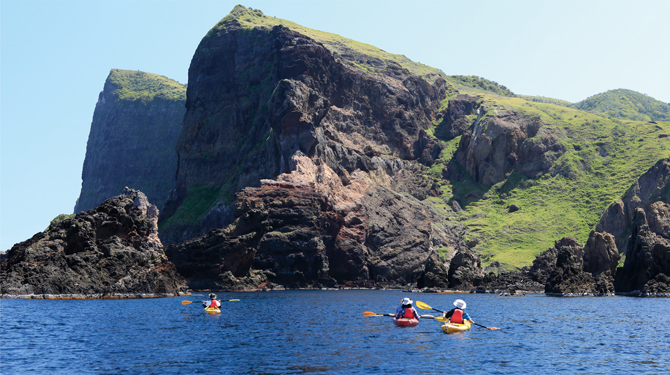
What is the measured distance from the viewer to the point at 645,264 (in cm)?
11925

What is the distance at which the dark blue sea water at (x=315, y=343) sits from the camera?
123ft

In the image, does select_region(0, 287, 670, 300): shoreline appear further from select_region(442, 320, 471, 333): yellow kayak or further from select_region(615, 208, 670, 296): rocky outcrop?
select_region(442, 320, 471, 333): yellow kayak

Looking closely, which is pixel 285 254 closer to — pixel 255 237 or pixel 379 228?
pixel 255 237

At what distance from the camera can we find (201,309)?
83438 millimetres

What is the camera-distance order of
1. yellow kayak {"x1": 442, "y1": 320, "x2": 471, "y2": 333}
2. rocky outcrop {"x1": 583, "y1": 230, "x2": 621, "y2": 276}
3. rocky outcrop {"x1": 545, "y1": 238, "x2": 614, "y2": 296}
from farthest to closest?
rocky outcrop {"x1": 583, "y1": 230, "x2": 621, "y2": 276}
rocky outcrop {"x1": 545, "y1": 238, "x2": 614, "y2": 296}
yellow kayak {"x1": 442, "y1": 320, "x2": 471, "y2": 333}

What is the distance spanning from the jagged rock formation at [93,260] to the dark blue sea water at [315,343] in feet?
58.0

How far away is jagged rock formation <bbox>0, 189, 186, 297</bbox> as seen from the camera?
9269 cm

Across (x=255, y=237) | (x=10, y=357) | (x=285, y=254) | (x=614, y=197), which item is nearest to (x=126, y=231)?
(x=255, y=237)

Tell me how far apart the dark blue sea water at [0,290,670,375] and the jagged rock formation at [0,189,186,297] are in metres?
17.7

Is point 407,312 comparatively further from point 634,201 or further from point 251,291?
point 634,201

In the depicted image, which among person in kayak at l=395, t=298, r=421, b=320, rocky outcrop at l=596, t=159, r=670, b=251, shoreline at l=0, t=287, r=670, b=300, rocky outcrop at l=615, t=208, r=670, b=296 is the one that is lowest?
shoreline at l=0, t=287, r=670, b=300

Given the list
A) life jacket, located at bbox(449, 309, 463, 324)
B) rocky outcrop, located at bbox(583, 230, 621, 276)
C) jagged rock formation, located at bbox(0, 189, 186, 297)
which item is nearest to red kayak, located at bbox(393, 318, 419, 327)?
life jacket, located at bbox(449, 309, 463, 324)

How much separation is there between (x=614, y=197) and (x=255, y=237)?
4630 inches

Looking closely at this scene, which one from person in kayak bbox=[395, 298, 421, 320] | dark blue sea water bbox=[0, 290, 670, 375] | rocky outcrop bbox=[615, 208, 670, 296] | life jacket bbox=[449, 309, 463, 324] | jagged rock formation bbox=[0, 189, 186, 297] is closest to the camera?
dark blue sea water bbox=[0, 290, 670, 375]
